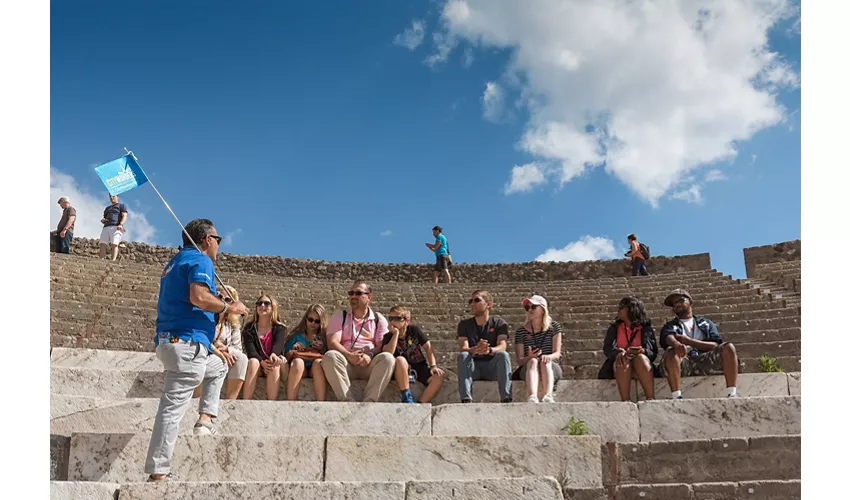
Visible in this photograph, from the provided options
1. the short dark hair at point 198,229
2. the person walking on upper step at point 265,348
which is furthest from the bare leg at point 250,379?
the short dark hair at point 198,229

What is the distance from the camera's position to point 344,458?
13.8ft

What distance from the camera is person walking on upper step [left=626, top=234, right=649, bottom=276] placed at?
16.1 m

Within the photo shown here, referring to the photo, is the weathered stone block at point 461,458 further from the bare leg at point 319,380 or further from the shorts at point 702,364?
the shorts at point 702,364

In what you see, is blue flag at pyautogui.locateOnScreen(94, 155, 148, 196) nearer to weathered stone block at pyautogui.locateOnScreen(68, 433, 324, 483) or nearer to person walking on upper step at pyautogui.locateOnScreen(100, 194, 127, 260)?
weathered stone block at pyautogui.locateOnScreen(68, 433, 324, 483)

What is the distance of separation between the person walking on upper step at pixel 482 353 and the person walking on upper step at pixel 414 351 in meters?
0.21

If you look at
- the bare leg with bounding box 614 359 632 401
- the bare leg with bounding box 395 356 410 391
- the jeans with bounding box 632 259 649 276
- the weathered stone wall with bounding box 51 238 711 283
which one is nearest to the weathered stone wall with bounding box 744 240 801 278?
the weathered stone wall with bounding box 51 238 711 283

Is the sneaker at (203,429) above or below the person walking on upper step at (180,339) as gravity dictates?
below

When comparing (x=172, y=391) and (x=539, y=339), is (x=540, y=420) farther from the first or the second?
(x=172, y=391)

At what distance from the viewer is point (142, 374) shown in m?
5.55

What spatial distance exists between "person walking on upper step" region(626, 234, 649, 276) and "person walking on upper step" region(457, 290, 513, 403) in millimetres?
10814

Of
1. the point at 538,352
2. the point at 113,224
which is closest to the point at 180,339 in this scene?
the point at 538,352

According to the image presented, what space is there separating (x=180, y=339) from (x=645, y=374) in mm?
3343

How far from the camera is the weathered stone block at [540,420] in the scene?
4871 mm

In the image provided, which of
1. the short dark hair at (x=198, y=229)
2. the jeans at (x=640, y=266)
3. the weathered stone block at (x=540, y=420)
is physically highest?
the jeans at (x=640, y=266)
